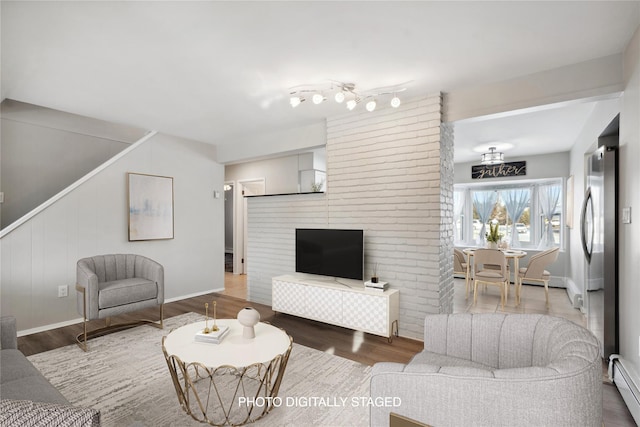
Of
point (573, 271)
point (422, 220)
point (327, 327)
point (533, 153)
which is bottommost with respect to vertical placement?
point (327, 327)

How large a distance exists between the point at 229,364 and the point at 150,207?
3.54 meters

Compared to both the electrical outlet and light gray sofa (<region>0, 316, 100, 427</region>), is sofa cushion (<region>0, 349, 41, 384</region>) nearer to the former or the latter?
light gray sofa (<region>0, 316, 100, 427</region>)

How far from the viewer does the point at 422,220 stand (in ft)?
11.0

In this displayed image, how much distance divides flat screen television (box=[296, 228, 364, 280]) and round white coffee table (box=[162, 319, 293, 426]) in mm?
1476

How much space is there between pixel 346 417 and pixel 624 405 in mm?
1928

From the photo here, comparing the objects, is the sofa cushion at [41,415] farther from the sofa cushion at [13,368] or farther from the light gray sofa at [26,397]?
the sofa cushion at [13,368]

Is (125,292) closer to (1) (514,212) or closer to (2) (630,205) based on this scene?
(2) (630,205)

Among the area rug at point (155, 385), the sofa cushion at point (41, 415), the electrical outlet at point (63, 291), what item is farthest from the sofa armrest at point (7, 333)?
the electrical outlet at point (63, 291)

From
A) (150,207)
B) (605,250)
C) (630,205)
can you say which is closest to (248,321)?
(630,205)

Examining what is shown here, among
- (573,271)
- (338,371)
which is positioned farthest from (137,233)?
(573,271)


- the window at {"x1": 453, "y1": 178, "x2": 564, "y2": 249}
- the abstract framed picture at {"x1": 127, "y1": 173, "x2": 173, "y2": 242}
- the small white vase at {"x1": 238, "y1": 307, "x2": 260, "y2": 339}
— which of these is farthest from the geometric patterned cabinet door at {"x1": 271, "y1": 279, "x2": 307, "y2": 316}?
the window at {"x1": 453, "y1": 178, "x2": 564, "y2": 249}

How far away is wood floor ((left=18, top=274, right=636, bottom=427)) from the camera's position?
2801mm

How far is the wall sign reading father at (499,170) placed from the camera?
6.48 meters

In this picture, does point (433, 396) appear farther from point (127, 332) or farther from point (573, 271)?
point (573, 271)
